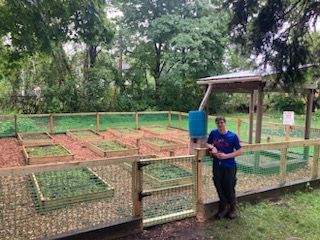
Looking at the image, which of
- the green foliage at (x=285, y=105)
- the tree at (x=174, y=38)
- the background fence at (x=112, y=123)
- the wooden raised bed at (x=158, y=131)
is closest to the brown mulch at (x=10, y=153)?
the background fence at (x=112, y=123)

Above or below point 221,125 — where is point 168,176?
below

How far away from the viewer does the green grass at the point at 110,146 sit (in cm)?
792

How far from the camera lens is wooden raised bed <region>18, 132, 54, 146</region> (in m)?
8.52

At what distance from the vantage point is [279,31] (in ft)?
11.2

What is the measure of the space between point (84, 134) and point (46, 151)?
297 cm

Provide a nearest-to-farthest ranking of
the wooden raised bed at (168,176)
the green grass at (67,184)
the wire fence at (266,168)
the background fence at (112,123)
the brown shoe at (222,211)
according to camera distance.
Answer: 1. the brown shoe at (222,211)
2. the green grass at (67,184)
3. the wire fence at (266,168)
4. the wooden raised bed at (168,176)
5. the background fence at (112,123)

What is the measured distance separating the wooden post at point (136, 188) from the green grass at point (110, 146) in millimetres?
4497

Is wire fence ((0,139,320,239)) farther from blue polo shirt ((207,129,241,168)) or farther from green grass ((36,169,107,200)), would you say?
blue polo shirt ((207,129,241,168))

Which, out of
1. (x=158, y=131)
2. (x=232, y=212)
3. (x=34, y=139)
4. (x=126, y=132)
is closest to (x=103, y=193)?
(x=232, y=212)

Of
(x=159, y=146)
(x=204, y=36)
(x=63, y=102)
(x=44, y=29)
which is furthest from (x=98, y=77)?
(x=44, y=29)

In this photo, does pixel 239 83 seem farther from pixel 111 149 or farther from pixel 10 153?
pixel 10 153

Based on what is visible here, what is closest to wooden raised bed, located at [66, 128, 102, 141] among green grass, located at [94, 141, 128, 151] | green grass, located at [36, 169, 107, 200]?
green grass, located at [94, 141, 128, 151]

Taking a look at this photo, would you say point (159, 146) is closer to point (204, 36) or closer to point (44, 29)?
point (44, 29)

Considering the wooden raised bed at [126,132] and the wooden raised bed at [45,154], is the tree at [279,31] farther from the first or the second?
the wooden raised bed at [126,132]
